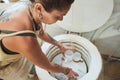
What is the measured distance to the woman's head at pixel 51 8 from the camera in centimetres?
70

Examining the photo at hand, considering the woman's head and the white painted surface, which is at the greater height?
the woman's head

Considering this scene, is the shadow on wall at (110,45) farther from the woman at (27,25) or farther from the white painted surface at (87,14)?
the woman at (27,25)

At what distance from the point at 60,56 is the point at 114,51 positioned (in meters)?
0.51

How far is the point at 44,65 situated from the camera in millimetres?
878

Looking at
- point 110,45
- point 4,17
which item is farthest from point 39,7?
point 110,45

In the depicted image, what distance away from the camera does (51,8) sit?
0.71 metres

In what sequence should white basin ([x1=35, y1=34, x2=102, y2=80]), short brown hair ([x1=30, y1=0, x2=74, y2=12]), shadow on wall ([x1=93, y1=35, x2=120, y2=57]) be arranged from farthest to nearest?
shadow on wall ([x1=93, y1=35, x2=120, y2=57])
white basin ([x1=35, y1=34, x2=102, y2=80])
short brown hair ([x1=30, y1=0, x2=74, y2=12])

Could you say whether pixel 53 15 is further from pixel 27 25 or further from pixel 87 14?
pixel 87 14

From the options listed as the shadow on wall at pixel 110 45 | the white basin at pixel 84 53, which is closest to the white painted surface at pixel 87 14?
the white basin at pixel 84 53

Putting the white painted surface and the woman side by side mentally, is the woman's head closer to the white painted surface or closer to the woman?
the woman

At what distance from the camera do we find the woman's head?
70 centimetres

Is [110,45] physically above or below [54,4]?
below

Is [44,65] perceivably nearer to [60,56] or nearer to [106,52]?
[60,56]

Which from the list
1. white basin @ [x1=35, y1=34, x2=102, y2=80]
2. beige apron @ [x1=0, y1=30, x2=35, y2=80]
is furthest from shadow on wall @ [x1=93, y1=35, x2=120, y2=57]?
beige apron @ [x1=0, y1=30, x2=35, y2=80]
